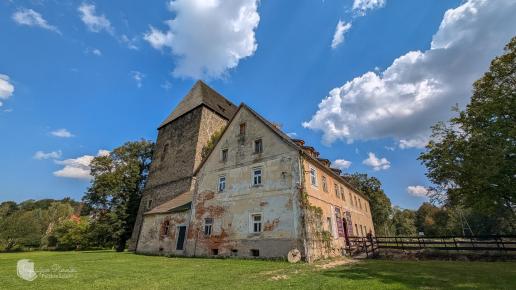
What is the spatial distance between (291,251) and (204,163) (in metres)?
10.8

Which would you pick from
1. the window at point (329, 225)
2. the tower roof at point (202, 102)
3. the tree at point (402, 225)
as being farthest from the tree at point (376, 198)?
the window at point (329, 225)

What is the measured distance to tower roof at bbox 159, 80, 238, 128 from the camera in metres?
33.6

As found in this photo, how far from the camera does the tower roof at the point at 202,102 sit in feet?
110

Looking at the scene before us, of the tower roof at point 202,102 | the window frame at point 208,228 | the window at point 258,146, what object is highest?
the tower roof at point 202,102

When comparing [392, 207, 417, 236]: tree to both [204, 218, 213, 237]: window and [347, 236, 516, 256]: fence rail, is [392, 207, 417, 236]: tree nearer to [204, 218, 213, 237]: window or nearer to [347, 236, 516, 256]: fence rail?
[347, 236, 516, 256]: fence rail

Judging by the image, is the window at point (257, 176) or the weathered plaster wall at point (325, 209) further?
the window at point (257, 176)

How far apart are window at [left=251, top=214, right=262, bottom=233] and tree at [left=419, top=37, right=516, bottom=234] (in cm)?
1333

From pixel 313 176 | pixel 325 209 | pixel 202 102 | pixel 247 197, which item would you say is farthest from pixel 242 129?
pixel 202 102

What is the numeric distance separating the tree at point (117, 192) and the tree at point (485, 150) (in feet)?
125

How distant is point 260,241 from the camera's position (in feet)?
49.5

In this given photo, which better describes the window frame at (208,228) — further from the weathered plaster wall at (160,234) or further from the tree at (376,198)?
the tree at (376,198)

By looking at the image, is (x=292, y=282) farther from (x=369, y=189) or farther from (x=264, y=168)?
(x=369, y=189)

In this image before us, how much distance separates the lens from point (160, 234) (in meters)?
22.4

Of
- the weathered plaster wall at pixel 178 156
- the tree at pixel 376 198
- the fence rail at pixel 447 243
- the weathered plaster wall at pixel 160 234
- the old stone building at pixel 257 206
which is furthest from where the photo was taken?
the tree at pixel 376 198
